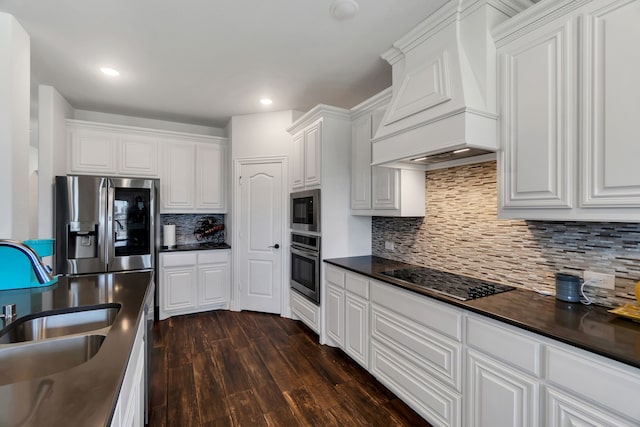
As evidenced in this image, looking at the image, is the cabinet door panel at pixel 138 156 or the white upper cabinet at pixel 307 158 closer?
the white upper cabinet at pixel 307 158

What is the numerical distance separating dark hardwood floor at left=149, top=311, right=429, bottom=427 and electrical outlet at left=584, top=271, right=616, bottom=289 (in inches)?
51.0

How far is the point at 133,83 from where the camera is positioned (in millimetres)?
2984

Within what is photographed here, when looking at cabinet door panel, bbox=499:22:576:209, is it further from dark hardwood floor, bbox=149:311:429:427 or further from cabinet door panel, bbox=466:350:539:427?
dark hardwood floor, bbox=149:311:429:427

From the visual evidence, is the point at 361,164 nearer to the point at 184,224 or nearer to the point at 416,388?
the point at 416,388

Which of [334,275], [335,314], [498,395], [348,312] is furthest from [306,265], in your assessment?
[498,395]

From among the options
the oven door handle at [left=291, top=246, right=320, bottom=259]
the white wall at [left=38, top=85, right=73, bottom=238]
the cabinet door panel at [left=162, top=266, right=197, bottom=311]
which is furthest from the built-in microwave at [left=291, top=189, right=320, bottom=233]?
the white wall at [left=38, top=85, right=73, bottom=238]

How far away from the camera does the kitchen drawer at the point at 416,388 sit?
1.68m

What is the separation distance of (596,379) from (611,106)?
43.9 inches

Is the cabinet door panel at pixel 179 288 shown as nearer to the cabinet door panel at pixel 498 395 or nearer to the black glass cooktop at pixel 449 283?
the black glass cooktop at pixel 449 283

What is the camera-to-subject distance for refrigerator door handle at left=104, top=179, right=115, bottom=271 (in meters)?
3.25

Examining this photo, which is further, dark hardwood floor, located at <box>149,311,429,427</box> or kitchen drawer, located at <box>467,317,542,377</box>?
dark hardwood floor, located at <box>149,311,429,427</box>

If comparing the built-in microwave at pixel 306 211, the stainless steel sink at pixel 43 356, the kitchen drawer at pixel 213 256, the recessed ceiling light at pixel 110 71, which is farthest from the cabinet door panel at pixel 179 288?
the stainless steel sink at pixel 43 356

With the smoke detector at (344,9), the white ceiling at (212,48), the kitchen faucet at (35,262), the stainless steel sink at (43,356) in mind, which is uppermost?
the white ceiling at (212,48)

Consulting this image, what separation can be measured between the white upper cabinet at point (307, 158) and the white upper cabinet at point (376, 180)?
357 millimetres
